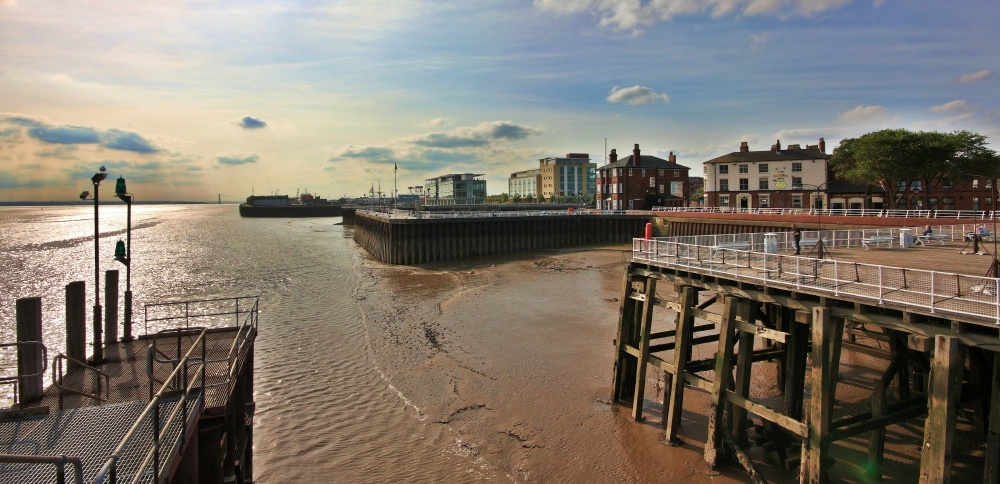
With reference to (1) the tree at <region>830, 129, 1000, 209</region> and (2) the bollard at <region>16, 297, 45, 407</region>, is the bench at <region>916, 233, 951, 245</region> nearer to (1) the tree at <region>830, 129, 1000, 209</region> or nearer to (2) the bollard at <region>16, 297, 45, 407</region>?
(1) the tree at <region>830, 129, 1000, 209</region>

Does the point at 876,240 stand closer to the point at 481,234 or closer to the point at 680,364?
the point at 680,364

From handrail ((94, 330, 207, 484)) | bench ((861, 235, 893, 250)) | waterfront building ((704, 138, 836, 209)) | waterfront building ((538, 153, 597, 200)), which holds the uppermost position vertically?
waterfront building ((538, 153, 597, 200))

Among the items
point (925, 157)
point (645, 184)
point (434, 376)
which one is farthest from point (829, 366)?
point (645, 184)

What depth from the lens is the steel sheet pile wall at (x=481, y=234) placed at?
1962 inches

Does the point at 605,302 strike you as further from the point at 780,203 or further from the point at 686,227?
the point at 780,203

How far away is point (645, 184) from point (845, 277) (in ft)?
230

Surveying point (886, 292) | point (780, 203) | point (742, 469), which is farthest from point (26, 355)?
point (780, 203)

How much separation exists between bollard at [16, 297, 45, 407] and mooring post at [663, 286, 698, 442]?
13284 millimetres

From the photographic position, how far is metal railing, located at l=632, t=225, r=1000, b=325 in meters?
9.86

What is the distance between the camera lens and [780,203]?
67000 mm

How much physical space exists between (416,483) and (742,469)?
296 inches

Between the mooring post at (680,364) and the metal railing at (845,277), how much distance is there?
0.92m

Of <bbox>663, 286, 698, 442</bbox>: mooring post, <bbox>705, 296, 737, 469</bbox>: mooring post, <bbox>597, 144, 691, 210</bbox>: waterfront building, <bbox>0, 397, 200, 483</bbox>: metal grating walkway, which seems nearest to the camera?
<bbox>0, 397, 200, 483</bbox>: metal grating walkway

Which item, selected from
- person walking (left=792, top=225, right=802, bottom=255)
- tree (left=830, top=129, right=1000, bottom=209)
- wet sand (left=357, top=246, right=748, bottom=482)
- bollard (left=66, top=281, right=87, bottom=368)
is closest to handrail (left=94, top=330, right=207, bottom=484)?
bollard (left=66, top=281, right=87, bottom=368)
